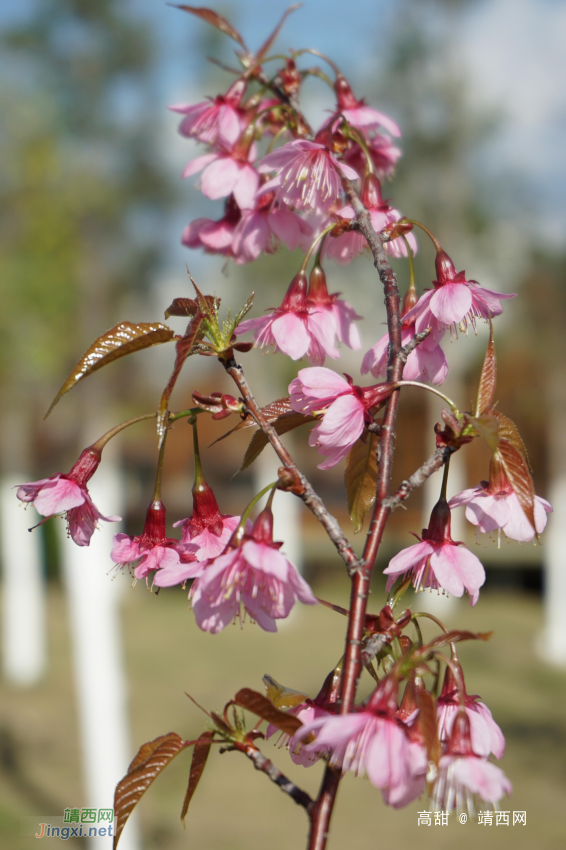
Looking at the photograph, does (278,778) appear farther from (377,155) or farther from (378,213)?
(377,155)

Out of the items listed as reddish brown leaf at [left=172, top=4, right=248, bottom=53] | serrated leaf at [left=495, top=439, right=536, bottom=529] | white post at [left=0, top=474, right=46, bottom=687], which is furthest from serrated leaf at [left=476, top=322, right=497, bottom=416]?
white post at [left=0, top=474, right=46, bottom=687]

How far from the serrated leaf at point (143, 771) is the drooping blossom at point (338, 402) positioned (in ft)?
0.84

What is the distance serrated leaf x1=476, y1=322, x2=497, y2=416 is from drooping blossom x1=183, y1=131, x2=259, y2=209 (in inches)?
13.8

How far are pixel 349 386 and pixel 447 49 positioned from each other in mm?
8260

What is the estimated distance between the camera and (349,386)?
623 mm

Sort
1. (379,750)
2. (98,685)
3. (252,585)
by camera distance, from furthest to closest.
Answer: (98,685)
(252,585)
(379,750)

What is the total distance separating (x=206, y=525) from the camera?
2.17 feet

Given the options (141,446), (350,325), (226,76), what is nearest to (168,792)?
(350,325)

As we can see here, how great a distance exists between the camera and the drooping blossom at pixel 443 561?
2.02 ft

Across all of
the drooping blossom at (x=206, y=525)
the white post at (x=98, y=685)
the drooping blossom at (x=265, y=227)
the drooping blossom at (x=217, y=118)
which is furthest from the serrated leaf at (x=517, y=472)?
the white post at (x=98, y=685)

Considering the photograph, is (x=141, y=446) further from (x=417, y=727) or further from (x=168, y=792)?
(x=417, y=727)

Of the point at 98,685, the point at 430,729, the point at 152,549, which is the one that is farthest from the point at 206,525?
the point at 98,685

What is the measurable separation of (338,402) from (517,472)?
0.15 meters

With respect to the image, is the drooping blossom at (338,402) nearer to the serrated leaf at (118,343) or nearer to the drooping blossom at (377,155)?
the serrated leaf at (118,343)
